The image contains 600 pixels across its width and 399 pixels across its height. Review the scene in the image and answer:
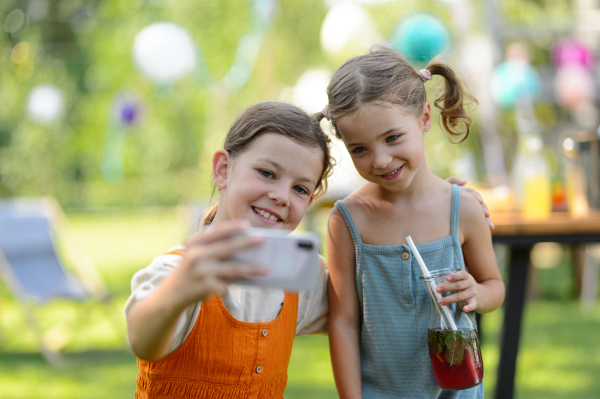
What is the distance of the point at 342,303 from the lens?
1.54 metres

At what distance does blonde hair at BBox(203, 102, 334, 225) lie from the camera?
1386mm

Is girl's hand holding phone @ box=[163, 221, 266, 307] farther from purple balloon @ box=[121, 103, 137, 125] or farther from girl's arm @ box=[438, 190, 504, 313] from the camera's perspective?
purple balloon @ box=[121, 103, 137, 125]

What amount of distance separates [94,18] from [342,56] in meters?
11.9

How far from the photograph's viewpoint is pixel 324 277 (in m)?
1.60

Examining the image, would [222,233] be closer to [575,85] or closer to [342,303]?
[342,303]

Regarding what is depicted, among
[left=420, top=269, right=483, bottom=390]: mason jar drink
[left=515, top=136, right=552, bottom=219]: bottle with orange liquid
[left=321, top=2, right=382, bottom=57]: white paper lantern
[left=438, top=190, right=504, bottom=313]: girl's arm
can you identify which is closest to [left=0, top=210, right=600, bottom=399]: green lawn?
[left=515, top=136, right=552, bottom=219]: bottle with orange liquid

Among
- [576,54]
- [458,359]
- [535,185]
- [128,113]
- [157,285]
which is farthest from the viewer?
[128,113]

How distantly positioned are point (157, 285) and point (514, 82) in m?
5.24

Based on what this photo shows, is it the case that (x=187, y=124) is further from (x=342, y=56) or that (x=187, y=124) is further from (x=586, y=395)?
(x=586, y=395)

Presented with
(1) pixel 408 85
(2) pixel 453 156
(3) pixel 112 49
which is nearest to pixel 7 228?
(1) pixel 408 85

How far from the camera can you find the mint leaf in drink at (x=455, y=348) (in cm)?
128

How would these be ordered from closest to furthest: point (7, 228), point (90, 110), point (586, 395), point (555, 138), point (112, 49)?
1. point (586, 395)
2. point (7, 228)
3. point (555, 138)
4. point (112, 49)
5. point (90, 110)

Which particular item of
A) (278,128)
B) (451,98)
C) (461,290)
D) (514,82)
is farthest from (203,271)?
(514,82)

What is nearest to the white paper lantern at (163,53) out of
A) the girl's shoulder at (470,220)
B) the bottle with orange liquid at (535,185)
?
the bottle with orange liquid at (535,185)
